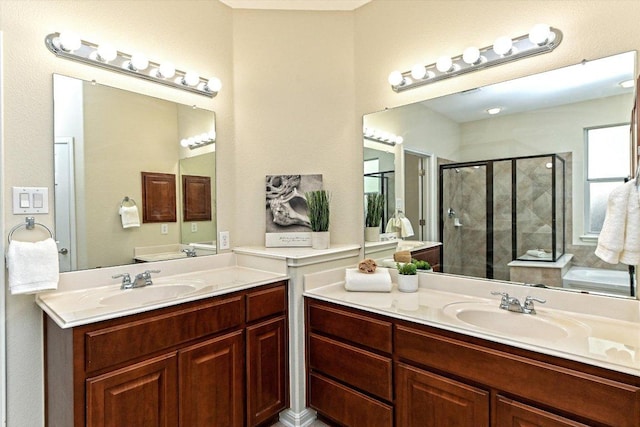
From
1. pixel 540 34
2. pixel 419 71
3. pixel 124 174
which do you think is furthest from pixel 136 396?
pixel 540 34

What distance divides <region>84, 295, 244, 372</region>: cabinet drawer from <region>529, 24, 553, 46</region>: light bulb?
74.8 inches

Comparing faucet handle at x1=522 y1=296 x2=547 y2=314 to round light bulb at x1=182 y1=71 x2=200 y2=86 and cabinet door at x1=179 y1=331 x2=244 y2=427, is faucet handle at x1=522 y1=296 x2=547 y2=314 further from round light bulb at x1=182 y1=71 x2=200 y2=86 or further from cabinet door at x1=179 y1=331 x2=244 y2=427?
round light bulb at x1=182 y1=71 x2=200 y2=86

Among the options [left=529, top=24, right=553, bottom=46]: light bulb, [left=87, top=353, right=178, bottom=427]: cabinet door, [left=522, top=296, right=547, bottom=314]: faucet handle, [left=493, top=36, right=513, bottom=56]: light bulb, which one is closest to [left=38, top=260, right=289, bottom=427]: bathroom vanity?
[left=87, top=353, right=178, bottom=427]: cabinet door

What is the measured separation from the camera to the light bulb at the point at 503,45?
1671 mm

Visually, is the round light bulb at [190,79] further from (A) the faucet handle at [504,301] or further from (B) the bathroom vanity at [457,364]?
(A) the faucet handle at [504,301]

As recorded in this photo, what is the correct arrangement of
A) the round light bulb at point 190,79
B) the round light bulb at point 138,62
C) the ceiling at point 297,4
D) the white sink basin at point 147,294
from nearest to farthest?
the white sink basin at point 147,294 < the round light bulb at point 138,62 < the round light bulb at point 190,79 < the ceiling at point 297,4

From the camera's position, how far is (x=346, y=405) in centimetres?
180

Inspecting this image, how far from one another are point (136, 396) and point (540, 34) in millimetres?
2380

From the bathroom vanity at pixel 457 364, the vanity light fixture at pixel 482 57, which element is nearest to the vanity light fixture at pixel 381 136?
the vanity light fixture at pixel 482 57

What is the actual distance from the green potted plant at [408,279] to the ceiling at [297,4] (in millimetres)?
1786

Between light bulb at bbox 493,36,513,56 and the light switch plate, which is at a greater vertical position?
light bulb at bbox 493,36,513,56

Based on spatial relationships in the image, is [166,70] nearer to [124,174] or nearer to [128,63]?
[128,63]

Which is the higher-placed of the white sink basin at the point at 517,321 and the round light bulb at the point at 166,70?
the round light bulb at the point at 166,70

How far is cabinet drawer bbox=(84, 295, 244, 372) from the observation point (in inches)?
52.1
